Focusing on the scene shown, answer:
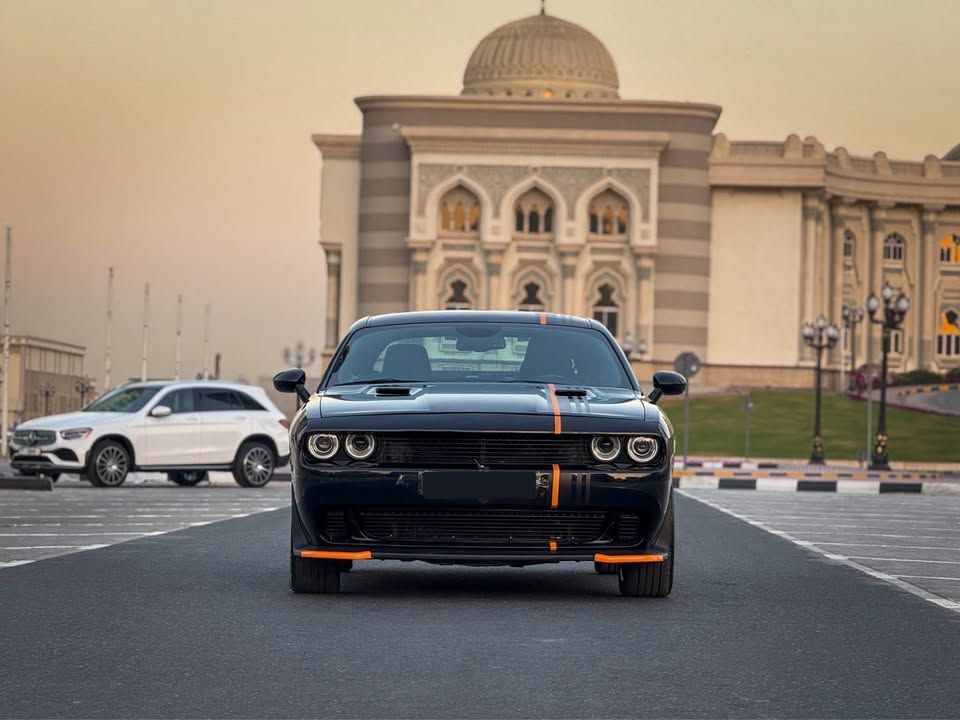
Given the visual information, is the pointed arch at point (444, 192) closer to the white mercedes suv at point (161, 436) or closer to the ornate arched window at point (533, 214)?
the ornate arched window at point (533, 214)

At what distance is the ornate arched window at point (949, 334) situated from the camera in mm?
103562

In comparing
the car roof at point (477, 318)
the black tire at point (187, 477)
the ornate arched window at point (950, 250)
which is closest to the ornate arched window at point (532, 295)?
the ornate arched window at point (950, 250)

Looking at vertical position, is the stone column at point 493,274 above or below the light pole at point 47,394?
above

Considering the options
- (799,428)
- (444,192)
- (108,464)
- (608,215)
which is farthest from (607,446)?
(608,215)

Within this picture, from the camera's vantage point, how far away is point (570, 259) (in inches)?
3627

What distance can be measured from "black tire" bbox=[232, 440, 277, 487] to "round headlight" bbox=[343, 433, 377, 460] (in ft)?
63.3

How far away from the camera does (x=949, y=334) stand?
10381cm

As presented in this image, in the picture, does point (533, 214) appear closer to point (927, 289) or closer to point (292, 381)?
point (927, 289)

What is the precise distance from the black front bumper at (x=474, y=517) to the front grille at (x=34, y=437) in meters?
18.4

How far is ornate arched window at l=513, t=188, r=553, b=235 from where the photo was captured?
92438 millimetres

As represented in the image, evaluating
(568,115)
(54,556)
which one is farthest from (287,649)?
(568,115)

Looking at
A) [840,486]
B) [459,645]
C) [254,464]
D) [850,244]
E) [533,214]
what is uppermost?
[533,214]

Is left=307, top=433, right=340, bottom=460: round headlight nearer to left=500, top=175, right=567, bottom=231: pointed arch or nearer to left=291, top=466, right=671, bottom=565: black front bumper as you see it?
left=291, top=466, right=671, bottom=565: black front bumper

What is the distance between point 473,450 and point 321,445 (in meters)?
0.77
